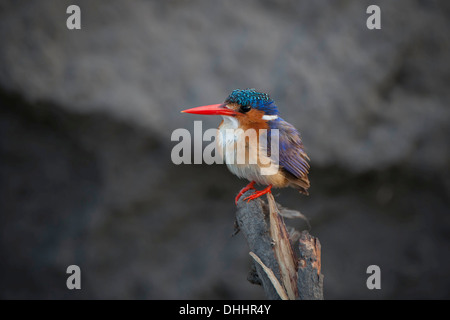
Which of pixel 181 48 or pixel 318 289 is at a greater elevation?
pixel 181 48

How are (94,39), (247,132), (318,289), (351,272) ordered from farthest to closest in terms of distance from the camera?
(351,272)
(94,39)
(247,132)
(318,289)

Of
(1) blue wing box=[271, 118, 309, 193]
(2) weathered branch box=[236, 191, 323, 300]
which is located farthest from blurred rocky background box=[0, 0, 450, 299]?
(2) weathered branch box=[236, 191, 323, 300]

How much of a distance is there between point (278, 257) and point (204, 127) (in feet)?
5.19

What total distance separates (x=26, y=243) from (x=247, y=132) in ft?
6.85

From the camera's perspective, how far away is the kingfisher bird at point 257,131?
2.02 m

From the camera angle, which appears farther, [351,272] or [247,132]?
[351,272]

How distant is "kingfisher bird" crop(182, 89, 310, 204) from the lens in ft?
6.61

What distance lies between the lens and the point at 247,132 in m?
2.02

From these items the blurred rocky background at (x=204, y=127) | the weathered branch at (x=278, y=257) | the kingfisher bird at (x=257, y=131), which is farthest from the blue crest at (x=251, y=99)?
the blurred rocky background at (x=204, y=127)

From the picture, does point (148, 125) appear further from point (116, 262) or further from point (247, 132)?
point (247, 132)

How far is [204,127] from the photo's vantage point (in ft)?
10.5

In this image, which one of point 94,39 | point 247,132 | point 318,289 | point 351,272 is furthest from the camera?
point 351,272

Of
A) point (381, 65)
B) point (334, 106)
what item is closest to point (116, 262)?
point (334, 106)

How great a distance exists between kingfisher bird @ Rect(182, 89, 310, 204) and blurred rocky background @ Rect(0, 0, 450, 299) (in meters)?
1.15
